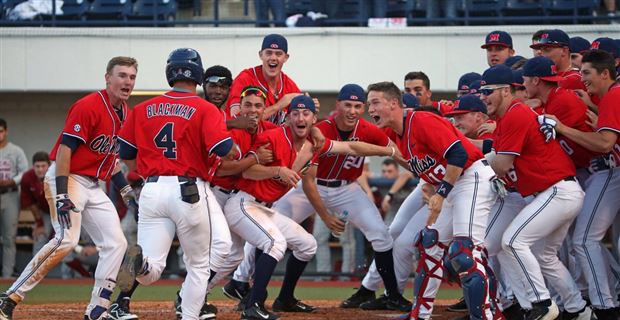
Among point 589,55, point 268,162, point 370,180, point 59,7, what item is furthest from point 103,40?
point 589,55

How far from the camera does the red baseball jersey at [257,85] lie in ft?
30.1

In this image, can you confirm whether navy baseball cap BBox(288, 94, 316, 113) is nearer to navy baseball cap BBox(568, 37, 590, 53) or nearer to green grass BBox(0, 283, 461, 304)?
navy baseball cap BBox(568, 37, 590, 53)

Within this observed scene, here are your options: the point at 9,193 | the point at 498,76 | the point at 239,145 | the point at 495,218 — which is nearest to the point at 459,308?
the point at 495,218

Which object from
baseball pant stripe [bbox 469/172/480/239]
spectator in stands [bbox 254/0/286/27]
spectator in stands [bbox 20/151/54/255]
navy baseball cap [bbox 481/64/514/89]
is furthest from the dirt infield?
spectator in stands [bbox 254/0/286/27]

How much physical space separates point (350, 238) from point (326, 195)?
13.0 feet

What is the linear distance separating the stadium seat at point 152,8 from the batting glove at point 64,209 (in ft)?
28.2

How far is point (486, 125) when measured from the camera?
8922 millimetres

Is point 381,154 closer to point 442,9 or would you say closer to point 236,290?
point 236,290

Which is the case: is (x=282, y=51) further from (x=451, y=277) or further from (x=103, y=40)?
(x=103, y=40)

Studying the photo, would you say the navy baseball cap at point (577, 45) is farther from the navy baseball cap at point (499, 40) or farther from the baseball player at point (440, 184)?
the baseball player at point (440, 184)

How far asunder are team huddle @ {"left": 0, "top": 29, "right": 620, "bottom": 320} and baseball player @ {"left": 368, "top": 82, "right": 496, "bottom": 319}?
13 mm

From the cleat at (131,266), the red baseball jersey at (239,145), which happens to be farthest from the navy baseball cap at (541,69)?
the cleat at (131,266)

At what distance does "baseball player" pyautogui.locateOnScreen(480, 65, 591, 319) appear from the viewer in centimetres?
791

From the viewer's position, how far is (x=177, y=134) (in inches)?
293
